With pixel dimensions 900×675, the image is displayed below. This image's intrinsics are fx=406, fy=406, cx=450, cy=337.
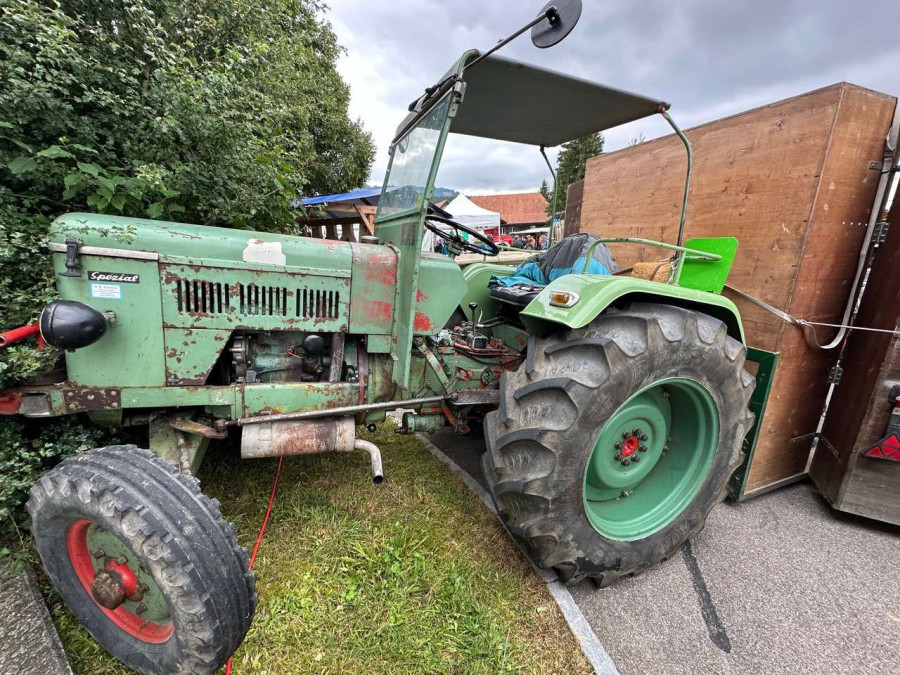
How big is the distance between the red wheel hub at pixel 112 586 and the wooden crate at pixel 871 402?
10.9 ft

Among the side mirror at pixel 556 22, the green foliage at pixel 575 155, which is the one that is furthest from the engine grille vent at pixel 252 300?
the green foliage at pixel 575 155

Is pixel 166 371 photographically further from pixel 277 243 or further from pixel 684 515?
pixel 684 515

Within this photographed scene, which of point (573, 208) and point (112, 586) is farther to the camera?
point (573, 208)

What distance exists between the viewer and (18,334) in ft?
4.85

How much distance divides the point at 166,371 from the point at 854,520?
371cm

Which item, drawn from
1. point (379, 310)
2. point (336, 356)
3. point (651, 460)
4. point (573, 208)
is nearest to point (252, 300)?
point (336, 356)

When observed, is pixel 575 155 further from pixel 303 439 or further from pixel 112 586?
pixel 112 586

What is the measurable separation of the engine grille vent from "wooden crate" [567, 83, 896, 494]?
7.74ft

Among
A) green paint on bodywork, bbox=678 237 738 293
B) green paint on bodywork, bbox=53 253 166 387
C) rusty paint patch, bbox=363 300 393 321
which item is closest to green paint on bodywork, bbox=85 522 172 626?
green paint on bodywork, bbox=53 253 166 387

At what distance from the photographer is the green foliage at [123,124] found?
1.81 meters

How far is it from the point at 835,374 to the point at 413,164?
9.13ft

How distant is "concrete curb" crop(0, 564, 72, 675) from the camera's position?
1271mm

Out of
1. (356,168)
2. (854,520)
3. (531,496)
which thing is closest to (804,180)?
(854,520)

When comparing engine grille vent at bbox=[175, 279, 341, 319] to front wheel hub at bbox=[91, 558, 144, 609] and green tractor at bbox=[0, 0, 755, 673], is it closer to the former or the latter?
green tractor at bbox=[0, 0, 755, 673]
